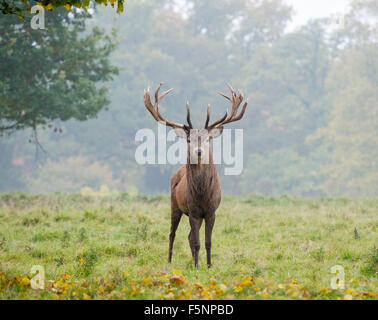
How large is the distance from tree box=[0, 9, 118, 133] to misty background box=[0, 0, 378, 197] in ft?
57.7

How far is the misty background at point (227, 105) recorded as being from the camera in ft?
107

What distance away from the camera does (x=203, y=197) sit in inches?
276

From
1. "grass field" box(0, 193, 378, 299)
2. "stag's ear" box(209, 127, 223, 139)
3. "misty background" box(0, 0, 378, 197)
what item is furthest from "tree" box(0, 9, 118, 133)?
"misty background" box(0, 0, 378, 197)

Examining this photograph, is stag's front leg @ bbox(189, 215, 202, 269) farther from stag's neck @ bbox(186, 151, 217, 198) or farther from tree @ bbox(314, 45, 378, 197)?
tree @ bbox(314, 45, 378, 197)

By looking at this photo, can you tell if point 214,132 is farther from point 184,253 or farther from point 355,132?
point 355,132

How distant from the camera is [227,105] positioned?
33.8 meters

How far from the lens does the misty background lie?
107 feet

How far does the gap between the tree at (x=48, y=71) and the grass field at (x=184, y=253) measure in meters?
3.59

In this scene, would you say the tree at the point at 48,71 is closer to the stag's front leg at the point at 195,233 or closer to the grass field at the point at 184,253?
the grass field at the point at 184,253

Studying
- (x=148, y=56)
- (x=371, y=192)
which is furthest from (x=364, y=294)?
(x=148, y=56)

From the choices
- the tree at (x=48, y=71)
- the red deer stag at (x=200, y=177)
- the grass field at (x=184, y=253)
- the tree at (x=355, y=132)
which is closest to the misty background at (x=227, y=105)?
the tree at (x=355, y=132)

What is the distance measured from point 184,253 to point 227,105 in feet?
86.2

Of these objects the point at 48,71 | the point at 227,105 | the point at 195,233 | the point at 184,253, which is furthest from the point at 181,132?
the point at 227,105

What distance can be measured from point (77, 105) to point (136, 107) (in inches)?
750
